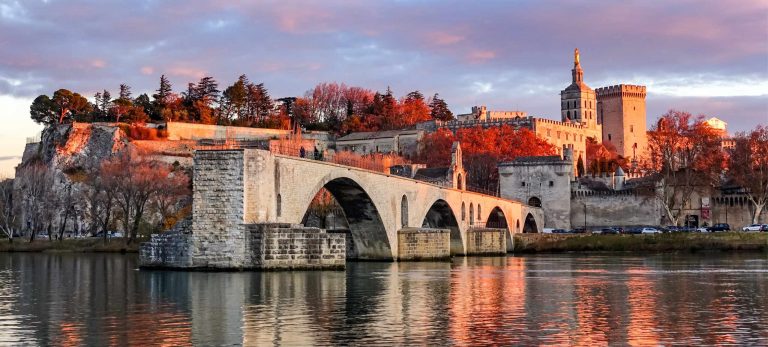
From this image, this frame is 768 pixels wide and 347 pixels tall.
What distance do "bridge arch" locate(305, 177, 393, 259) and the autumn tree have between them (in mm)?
40599

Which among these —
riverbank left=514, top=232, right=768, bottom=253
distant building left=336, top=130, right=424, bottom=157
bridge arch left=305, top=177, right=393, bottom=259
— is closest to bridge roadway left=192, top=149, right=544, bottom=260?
bridge arch left=305, top=177, right=393, bottom=259

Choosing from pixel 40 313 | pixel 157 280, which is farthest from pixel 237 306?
pixel 157 280

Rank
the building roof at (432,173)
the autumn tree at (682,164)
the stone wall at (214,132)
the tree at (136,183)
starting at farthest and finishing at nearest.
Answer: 1. the stone wall at (214,132)
2. the autumn tree at (682,164)
3. the building roof at (432,173)
4. the tree at (136,183)

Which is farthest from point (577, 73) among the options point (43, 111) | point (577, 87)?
point (43, 111)

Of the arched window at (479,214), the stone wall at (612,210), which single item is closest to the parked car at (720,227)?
the stone wall at (612,210)

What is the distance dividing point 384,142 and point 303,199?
3221 inches

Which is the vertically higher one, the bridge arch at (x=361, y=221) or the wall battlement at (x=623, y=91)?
the wall battlement at (x=623, y=91)

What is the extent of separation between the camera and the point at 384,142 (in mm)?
129875

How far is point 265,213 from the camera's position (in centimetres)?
4522

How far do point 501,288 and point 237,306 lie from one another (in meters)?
11.9

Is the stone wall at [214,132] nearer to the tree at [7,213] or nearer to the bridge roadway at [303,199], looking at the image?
the tree at [7,213]

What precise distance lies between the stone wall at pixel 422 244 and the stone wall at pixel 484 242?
40.5 feet

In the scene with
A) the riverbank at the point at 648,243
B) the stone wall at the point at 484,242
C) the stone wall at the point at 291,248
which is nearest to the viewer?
the stone wall at the point at 291,248

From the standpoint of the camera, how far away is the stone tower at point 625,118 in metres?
162
